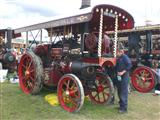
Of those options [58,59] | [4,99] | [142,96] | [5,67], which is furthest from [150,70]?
[5,67]

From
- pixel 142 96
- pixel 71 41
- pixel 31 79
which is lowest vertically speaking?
pixel 142 96

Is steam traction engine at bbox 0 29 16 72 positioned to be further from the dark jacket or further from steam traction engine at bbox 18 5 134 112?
the dark jacket

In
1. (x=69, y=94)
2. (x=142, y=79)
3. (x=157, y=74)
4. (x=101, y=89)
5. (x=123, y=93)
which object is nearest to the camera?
(x=69, y=94)

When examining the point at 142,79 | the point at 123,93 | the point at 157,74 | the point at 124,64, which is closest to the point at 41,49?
the point at 124,64

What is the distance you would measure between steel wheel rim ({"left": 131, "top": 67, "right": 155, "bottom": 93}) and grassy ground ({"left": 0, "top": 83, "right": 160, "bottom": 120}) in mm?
1875

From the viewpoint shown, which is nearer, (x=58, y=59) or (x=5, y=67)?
(x=58, y=59)

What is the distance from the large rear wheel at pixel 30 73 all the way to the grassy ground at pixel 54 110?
0.72ft

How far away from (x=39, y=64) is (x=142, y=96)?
3.43 meters

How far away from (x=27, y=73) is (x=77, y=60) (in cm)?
167

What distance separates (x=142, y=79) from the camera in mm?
9703

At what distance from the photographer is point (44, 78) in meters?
7.13

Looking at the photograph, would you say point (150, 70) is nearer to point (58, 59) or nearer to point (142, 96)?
point (142, 96)

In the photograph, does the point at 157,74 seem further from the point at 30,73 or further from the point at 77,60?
the point at 30,73

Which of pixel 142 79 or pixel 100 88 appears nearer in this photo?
pixel 100 88
